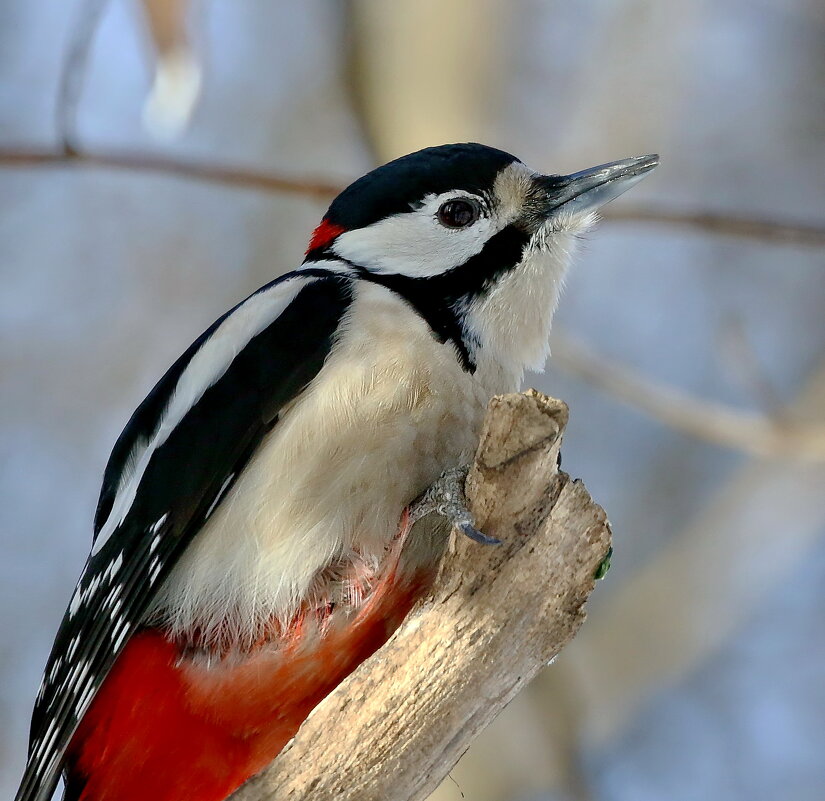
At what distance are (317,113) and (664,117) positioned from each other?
4.58 feet

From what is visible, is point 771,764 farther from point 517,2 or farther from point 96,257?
point 96,257

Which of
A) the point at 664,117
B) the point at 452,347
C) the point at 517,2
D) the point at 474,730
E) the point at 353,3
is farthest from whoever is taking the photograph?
the point at 664,117

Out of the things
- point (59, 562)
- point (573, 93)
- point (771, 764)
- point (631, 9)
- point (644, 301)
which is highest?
point (631, 9)

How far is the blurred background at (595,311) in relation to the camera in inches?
146

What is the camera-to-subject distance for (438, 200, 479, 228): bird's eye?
2.24 m

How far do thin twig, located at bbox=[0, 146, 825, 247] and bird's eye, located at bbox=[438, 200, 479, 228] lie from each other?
23.3 inches

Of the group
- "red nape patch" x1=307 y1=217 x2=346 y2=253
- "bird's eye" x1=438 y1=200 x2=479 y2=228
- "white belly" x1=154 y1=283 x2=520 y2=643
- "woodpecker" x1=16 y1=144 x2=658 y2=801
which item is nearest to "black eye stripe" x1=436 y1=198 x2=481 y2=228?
"bird's eye" x1=438 y1=200 x2=479 y2=228

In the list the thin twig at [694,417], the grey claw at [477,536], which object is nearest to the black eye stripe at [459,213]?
the grey claw at [477,536]

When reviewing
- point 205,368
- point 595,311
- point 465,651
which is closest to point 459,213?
point 205,368

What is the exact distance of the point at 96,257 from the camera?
488cm

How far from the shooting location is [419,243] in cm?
224

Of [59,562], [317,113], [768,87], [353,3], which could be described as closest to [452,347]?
[353,3]

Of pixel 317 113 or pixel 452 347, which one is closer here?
pixel 452 347

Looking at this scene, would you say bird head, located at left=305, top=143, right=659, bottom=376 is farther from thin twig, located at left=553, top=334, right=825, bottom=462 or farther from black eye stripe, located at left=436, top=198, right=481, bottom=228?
thin twig, located at left=553, top=334, right=825, bottom=462
